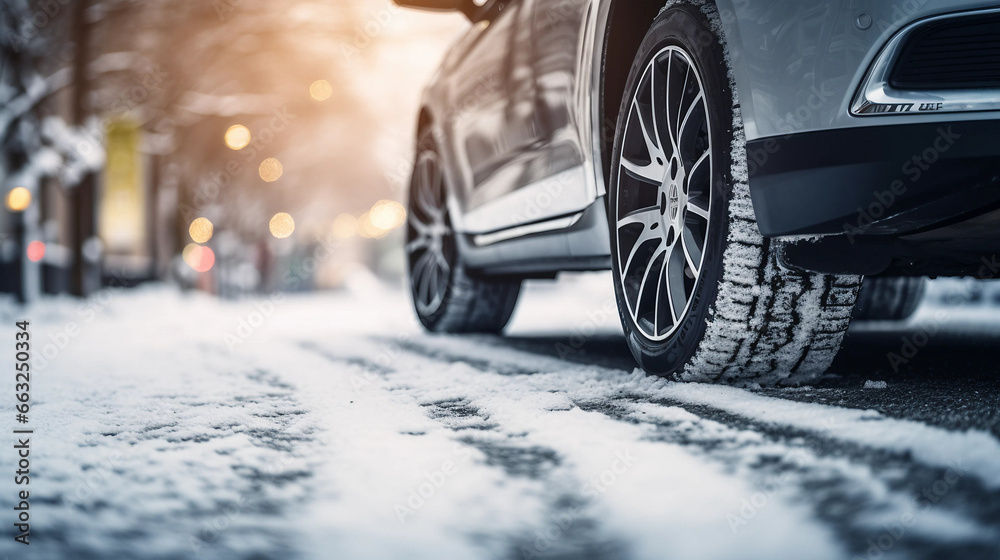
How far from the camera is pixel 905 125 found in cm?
180

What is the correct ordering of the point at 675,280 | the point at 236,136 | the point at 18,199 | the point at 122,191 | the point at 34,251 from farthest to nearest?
the point at 236,136 < the point at 122,191 < the point at 34,251 < the point at 18,199 < the point at 675,280

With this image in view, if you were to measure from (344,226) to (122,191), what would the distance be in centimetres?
3846

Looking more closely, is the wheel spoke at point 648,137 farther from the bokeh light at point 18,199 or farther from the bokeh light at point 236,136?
the bokeh light at point 236,136

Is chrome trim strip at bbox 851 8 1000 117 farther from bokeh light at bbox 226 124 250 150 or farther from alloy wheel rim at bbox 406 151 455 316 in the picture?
bokeh light at bbox 226 124 250 150

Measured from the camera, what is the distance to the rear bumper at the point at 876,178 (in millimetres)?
1758

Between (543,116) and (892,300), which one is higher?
(543,116)

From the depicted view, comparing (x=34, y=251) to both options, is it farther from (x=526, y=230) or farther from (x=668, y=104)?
(x=668, y=104)

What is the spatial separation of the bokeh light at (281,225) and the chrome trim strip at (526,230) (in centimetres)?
3673

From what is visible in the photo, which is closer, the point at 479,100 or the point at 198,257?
the point at 479,100

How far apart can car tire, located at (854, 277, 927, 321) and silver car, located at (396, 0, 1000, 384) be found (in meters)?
2.57

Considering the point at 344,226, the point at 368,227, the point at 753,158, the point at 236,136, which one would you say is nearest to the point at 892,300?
the point at 753,158

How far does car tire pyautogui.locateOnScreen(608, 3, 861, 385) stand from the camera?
212 centimetres

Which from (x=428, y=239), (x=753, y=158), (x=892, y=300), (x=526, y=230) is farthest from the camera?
(x=892, y=300)

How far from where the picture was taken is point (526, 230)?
345 cm
